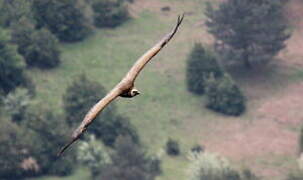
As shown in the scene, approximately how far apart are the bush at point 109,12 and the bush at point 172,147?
21.1 metres

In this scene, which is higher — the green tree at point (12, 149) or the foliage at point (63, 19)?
the foliage at point (63, 19)

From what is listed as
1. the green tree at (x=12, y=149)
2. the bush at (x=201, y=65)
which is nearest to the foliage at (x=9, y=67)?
the green tree at (x=12, y=149)

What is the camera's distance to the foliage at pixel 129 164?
7694 cm

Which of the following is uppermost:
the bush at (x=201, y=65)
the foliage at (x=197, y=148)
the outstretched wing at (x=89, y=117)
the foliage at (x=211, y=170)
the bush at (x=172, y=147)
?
the outstretched wing at (x=89, y=117)

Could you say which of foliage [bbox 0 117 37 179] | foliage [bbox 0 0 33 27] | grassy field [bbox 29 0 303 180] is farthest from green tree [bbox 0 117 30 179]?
foliage [bbox 0 0 33 27]

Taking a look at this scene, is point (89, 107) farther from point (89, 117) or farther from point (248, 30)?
point (89, 117)

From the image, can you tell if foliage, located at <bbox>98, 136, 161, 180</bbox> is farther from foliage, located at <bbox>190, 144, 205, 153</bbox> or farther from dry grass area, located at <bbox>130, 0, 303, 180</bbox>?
dry grass area, located at <bbox>130, 0, 303, 180</bbox>

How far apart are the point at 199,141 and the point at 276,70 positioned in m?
14.4

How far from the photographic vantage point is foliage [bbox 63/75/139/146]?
83.0 metres

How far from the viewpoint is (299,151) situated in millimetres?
81938

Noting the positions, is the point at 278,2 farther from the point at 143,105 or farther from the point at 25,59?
the point at 25,59

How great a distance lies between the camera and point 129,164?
7862 centimetres

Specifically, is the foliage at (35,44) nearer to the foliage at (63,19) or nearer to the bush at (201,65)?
the foliage at (63,19)

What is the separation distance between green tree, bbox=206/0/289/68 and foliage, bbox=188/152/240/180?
18400 millimetres
